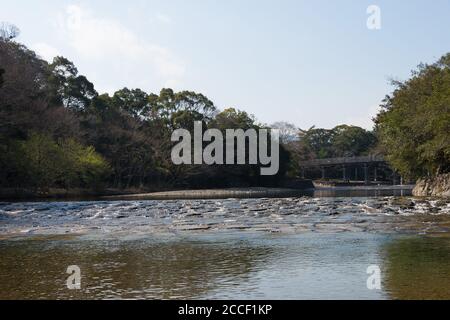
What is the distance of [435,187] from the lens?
106ft

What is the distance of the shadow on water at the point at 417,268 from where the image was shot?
632 cm

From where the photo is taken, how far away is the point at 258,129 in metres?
66.0

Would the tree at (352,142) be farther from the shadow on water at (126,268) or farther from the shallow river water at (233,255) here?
the shadow on water at (126,268)

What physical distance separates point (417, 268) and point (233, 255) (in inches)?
129

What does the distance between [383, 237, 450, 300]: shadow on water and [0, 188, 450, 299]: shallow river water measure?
0.01 metres

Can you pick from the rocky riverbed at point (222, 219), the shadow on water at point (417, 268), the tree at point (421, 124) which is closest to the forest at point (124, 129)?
the tree at point (421, 124)

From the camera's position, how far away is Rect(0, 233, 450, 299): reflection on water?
257 inches

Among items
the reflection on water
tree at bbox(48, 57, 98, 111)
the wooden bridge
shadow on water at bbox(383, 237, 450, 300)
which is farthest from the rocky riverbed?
the wooden bridge

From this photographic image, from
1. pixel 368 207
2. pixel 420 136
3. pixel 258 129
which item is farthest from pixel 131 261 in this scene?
pixel 258 129

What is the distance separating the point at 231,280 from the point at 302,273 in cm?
112

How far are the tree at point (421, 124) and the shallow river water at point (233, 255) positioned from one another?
35.9ft

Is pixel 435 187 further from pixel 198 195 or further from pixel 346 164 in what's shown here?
pixel 346 164

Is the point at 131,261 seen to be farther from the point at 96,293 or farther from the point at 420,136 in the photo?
the point at 420,136

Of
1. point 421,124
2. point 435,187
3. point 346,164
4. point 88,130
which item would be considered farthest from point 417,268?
point 346,164
